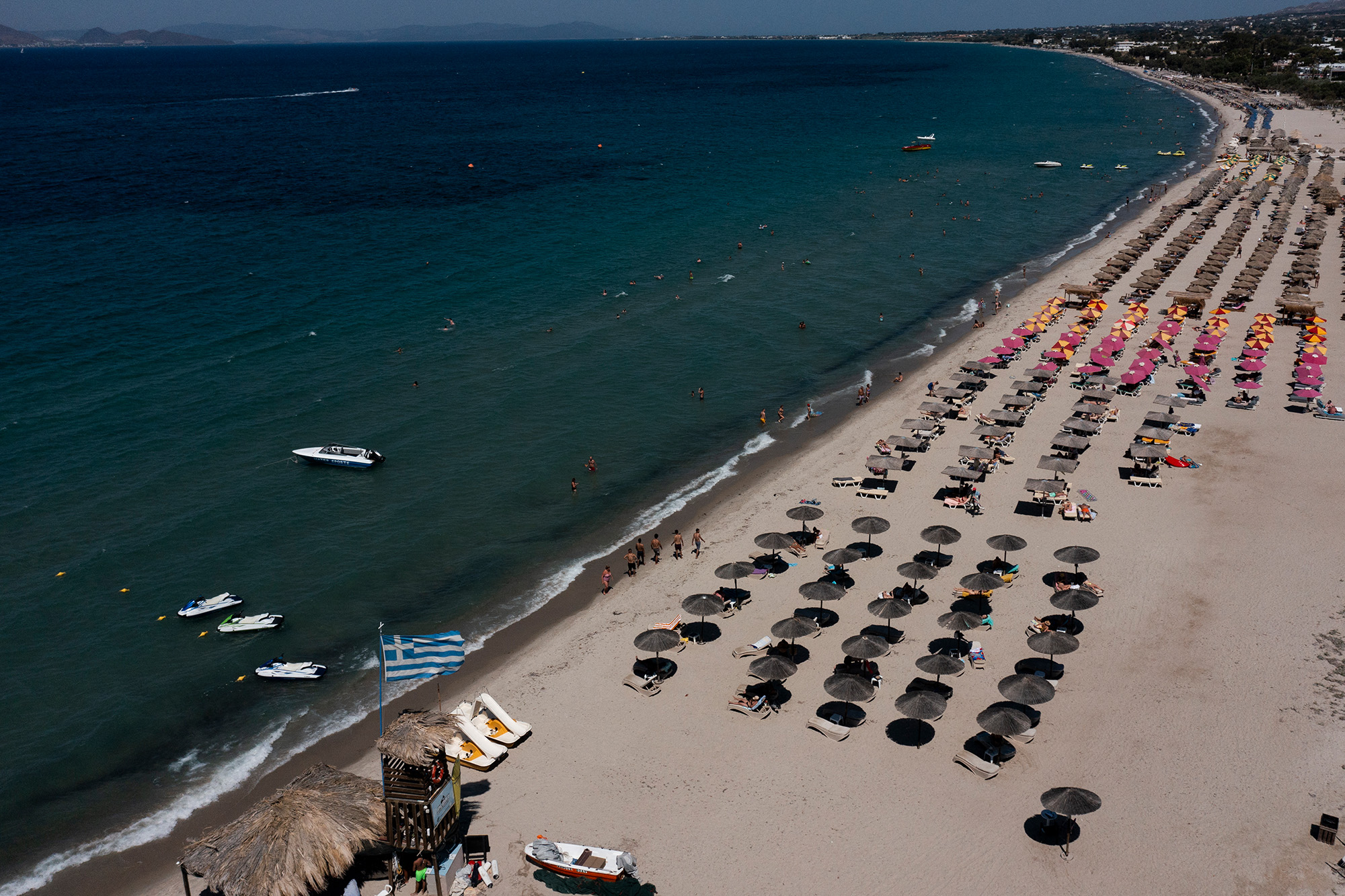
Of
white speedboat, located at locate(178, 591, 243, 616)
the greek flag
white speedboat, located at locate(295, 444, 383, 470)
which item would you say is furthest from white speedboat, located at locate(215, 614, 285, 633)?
the greek flag

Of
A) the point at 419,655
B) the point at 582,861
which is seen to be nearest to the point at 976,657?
the point at 582,861

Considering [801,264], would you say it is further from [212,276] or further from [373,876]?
[373,876]

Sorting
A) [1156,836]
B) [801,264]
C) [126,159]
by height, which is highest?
[126,159]

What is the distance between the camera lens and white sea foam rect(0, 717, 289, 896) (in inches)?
868

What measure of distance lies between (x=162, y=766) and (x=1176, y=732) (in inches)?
1081

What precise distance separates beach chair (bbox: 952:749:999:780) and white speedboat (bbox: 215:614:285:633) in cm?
2207

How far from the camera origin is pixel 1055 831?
2006 cm

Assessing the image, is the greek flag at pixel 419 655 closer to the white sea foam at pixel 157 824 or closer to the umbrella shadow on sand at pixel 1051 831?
the white sea foam at pixel 157 824

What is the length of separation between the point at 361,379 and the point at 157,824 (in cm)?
3041

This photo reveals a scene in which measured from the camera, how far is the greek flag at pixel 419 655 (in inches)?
816

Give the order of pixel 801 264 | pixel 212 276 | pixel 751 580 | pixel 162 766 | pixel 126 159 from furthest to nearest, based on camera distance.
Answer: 1. pixel 126 159
2. pixel 801 264
3. pixel 212 276
4. pixel 751 580
5. pixel 162 766

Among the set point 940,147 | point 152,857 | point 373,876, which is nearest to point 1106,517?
point 373,876

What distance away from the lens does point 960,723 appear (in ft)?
78.0

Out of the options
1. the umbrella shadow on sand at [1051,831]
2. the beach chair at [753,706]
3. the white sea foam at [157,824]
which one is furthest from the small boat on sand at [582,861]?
the white sea foam at [157,824]
